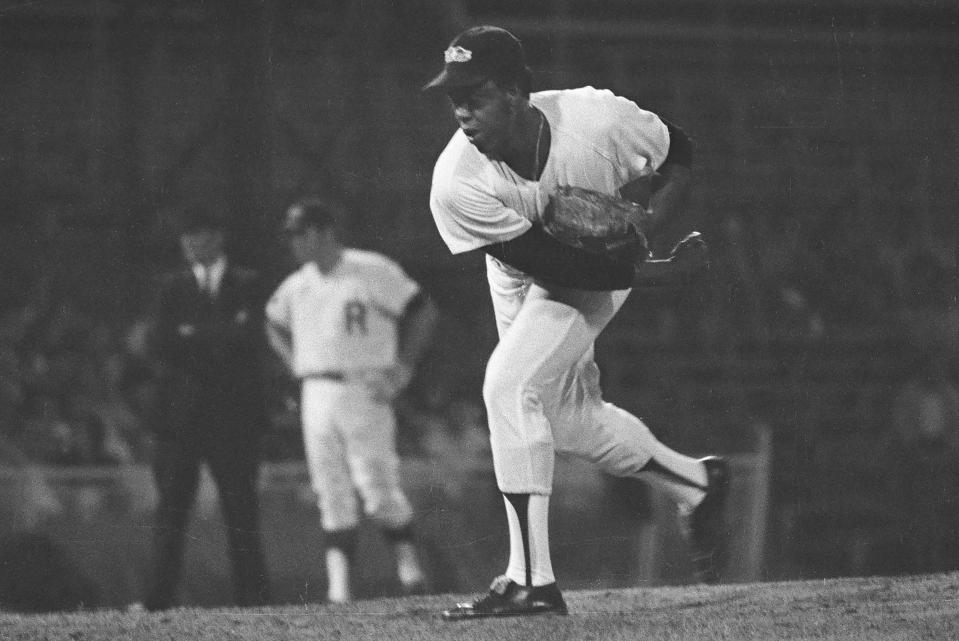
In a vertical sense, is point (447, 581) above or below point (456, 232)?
below

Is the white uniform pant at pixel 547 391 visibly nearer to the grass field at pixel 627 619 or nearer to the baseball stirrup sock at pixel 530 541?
the baseball stirrup sock at pixel 530 541

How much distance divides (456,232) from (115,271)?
127 cm

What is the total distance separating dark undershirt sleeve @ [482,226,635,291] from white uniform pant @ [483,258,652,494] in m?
0.09

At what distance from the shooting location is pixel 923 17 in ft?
14.2

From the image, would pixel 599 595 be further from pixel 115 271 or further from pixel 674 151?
pixel 115 271

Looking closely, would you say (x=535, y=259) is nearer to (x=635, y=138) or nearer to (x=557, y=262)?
(x=557, y=262)

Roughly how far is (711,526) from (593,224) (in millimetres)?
1129

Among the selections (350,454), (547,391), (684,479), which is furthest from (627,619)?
(350,454)

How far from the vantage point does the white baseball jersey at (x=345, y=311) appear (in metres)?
4.12

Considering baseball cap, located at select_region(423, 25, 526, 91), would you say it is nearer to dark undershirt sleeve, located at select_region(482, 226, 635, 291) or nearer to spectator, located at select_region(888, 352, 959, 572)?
dark undershirt sleeve, located at select_region(482, 226, 635, 291)

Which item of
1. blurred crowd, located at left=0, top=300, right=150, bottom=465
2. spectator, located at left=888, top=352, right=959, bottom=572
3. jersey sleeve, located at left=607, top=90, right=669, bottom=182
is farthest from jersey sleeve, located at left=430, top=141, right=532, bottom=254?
spectator, located at left=888, top=352, right=959, bottom=572

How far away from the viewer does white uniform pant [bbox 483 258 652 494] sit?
3369 mm

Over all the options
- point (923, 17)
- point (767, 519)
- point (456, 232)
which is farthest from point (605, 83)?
point (767, 519)

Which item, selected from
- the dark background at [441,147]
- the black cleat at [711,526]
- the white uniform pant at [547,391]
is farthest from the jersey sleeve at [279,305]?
the black cleat at [711,526]
